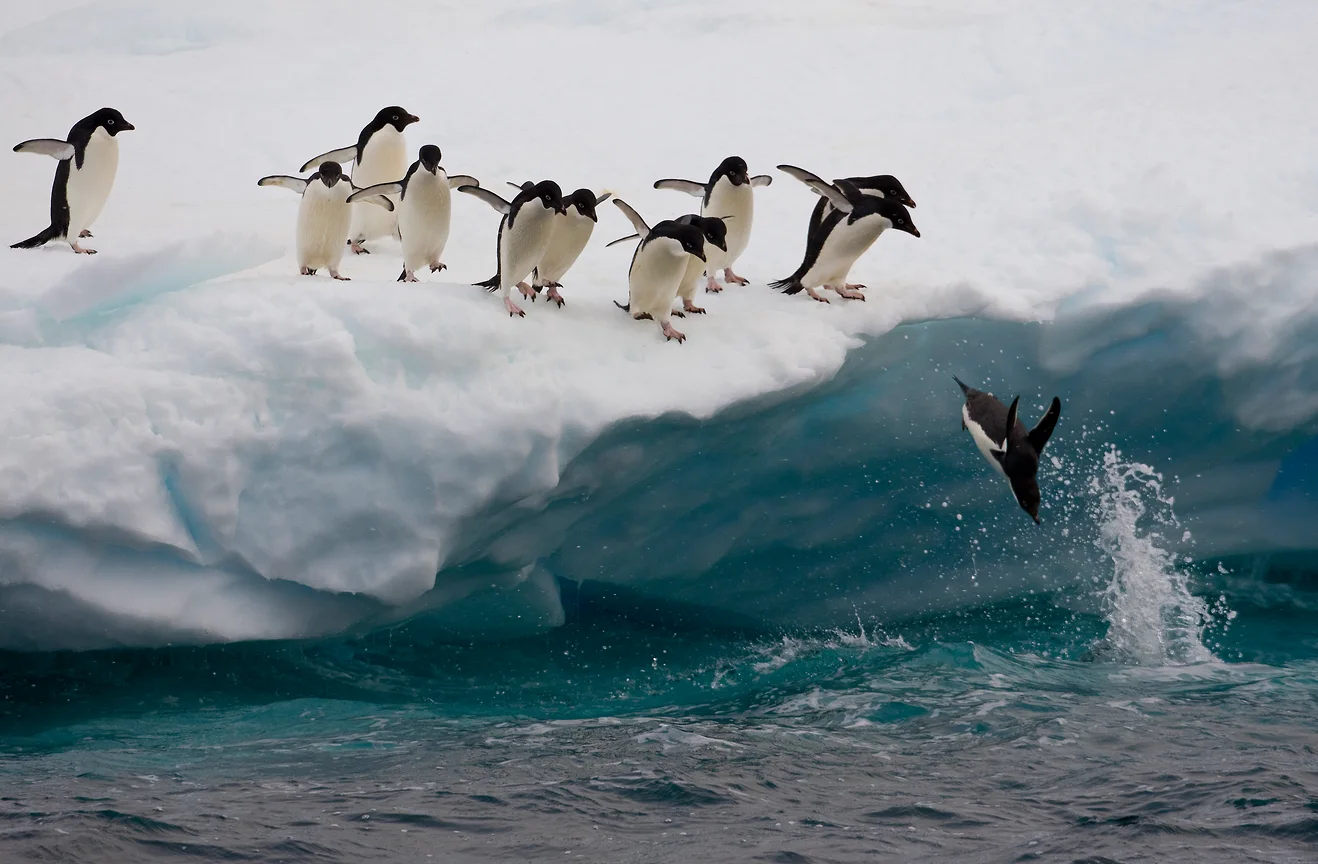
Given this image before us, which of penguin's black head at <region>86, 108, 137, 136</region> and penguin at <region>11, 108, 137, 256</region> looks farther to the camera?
penguin's black head at <region>86, 108, 137, 136</region>

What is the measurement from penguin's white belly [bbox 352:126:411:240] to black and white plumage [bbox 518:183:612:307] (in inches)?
59.2

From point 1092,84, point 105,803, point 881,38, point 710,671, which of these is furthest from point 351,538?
point 881,38

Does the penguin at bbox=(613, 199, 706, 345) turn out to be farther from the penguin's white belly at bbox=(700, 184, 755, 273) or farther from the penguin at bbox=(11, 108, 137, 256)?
the penguin at bbox=(11, 108, 137, 256)

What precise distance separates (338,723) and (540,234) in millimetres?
1957

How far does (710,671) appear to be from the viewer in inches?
204

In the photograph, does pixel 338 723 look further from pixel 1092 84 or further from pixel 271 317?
pixel 1092 84

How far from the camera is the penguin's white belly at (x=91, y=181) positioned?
5691 millimetres

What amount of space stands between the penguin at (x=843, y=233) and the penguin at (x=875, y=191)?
0.04 meters

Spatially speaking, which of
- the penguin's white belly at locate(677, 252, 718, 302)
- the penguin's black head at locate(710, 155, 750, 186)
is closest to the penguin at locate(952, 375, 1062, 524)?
Result: the penguin's white belly at locate(677, 252, 718, 302)

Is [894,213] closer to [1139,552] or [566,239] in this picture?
[566,239]

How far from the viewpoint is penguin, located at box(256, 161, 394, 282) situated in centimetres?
546

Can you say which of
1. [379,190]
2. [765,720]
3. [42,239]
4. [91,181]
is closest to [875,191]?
[379,190]

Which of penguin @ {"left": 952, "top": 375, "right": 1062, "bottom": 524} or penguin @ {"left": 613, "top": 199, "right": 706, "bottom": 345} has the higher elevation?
penguin @ {"left": 613, "top": 199, "right": 706, "bottom": 345}

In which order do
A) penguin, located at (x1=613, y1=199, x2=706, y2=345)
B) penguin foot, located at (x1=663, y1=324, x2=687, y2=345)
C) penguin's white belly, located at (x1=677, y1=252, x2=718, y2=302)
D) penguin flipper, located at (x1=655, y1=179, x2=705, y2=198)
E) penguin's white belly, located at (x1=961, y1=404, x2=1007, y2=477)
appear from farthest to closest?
penguin flipper, located at (x1=655, y1=179, x2=705, y2=198) → penguin's white belly, located at (x1=677, y1=252, x2=718, y2=302) → penguin foot, located at (x1=663, y1=324, x2=687, y2=345) → penguin, located at (x1=613, y1=199, x2=706, y2=345) → penguin's white belly, located at (x1=961, y1=404, x2=1007, y2=477)
